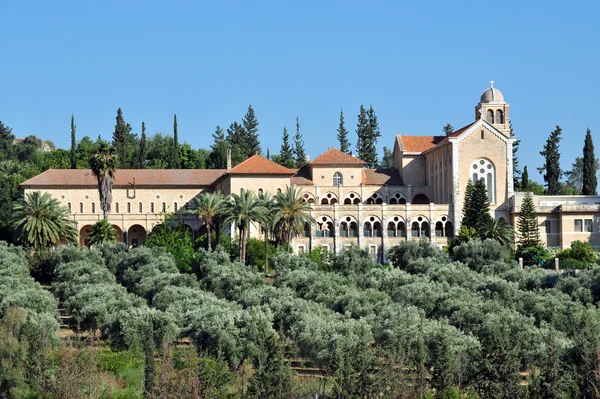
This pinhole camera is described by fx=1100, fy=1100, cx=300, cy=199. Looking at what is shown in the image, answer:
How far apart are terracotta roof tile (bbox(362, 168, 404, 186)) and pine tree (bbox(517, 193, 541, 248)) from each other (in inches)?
465

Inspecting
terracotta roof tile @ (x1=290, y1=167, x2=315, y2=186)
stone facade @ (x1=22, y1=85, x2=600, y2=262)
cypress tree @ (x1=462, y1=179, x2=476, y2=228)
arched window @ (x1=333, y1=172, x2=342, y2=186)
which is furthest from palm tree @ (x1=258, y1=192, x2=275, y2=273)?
cypress tree @ (x1=462, y1=179, x2=476, y2=228)

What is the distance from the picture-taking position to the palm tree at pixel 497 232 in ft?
233

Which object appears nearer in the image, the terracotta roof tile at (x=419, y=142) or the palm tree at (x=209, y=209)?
the palm tree at (x=209, y=209)

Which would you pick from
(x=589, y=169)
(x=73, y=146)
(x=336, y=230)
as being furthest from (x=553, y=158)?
(x=73, y=146)

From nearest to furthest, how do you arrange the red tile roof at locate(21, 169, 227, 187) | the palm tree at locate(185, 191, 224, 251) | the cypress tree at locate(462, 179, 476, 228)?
A: the palm tree at locate(185, 191, 224, 251), the cypress tree at locate(462, 179, 476, 228), the red tile roof at locate(21, 169, 227, 187)

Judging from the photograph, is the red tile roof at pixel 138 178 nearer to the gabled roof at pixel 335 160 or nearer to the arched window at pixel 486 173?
the gabled roof at pixel 335 160

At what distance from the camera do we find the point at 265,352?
1471 inches

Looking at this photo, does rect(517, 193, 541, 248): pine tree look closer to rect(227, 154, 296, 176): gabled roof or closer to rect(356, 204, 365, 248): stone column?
rect(356, 204, 365, 248): stone column

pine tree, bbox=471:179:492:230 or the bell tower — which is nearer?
pine tree, bbox=471:179:492:230

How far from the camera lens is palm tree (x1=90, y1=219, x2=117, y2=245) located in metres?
73.1

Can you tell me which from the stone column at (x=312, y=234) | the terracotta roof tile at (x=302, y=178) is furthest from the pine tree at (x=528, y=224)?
the terracotta roof tile at (x=302, y=178)

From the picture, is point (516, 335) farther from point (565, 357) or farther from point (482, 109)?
point (482, 109)

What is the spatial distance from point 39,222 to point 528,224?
31.9 metres

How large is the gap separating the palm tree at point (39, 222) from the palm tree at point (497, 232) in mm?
26832
